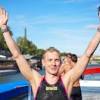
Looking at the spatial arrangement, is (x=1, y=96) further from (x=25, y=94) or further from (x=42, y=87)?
(x=42, y=87)

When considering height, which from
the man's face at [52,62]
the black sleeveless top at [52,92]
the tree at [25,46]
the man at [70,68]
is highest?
the man's face at [52,62]

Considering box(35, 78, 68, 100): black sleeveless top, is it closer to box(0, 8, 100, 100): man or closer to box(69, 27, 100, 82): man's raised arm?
box(0, 8, 100, 100): man

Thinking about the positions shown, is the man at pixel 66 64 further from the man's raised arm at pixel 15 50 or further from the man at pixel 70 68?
the man's raised arm at pixel 15 50

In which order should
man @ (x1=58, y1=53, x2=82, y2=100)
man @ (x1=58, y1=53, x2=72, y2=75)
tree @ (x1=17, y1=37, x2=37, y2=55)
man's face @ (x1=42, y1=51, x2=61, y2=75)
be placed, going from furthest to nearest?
tree @ (x1=17, y1=37, x2=37, y2=55), man @ (x1=58, y1=53, x2=72, y2=75), man @ (x1=58, y1=53, x2=82, y2=100), man's face @ (x1=42, y1=51, x2=61, y2=75)

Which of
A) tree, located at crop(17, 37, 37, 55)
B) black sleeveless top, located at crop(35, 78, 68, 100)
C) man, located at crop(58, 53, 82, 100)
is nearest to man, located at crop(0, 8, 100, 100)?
black sleeveless top, located at crop(35, 78, 68, 100)

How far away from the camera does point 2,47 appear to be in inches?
3002

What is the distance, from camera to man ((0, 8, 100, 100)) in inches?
155

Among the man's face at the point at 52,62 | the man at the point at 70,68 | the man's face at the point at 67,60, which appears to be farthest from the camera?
the man's face at the point at 67,60

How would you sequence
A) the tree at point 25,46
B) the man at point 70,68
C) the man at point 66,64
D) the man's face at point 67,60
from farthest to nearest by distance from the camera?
1. the tree at point 25,46
2. the man's face at point 67,60
3. the man at point 66,64
4. the man at point 70,68

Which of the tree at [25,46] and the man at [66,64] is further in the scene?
the tree at [25,46]

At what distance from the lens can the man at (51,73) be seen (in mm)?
3949

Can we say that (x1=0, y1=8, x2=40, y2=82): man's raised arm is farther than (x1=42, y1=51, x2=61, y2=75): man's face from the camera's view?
Yes

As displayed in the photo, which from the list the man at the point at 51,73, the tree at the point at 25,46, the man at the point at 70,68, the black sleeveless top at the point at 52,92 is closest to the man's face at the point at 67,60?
the man at the point at 70,68

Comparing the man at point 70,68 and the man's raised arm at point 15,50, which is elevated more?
the man's raised arm at point 15,50
